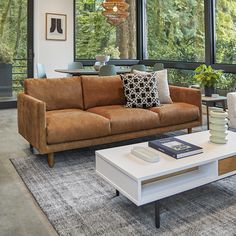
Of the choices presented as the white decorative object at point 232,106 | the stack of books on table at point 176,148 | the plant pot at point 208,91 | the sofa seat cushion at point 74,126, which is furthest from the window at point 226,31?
the stack of books on table at point 176,148

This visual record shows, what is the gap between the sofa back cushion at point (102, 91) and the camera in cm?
383

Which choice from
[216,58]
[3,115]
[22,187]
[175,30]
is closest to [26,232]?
[22,187]

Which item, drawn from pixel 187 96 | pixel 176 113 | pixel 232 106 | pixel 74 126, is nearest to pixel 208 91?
pixel 187 96

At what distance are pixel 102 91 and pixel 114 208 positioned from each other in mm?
1943

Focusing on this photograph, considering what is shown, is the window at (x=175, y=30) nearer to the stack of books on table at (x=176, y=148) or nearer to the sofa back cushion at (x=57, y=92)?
the sofa back cushion at (x=57, y=92)

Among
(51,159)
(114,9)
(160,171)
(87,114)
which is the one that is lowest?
(51,159)

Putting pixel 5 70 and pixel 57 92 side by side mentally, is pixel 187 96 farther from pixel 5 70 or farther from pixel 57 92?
pixel 5 70

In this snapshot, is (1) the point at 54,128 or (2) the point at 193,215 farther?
(1) the point at 54,128

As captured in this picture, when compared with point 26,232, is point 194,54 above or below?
above

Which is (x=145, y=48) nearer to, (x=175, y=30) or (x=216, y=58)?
(x=175, y=30)

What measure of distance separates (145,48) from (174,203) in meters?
6.07

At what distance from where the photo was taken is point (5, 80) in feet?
20.9

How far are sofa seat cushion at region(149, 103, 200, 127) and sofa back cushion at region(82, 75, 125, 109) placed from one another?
0.51m

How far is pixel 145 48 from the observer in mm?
7840
